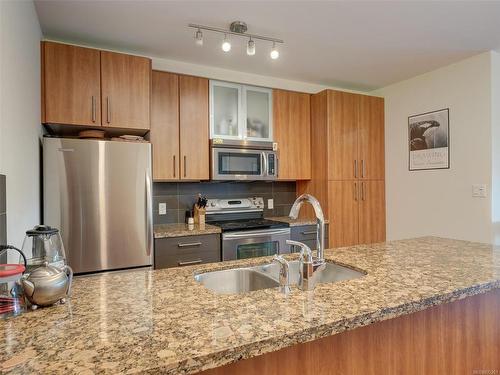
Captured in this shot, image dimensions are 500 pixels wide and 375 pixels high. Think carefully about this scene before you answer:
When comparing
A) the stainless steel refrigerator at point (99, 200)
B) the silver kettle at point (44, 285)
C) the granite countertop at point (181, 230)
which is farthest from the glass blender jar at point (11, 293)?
the granite countertop at point (181, 230)

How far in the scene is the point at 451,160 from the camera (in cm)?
301

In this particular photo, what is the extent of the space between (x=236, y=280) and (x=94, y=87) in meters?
1.86

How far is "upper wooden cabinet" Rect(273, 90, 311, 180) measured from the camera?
3.32 m

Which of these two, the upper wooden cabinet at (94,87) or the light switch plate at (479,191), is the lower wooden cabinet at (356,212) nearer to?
the light switch plate at (479,191)

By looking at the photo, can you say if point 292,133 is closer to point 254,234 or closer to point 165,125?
point 254,234

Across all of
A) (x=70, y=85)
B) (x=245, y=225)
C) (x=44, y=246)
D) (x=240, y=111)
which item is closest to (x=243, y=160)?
(x=240, y=111)

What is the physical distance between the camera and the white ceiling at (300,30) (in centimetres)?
201

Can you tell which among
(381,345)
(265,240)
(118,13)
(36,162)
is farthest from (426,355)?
(118,13)

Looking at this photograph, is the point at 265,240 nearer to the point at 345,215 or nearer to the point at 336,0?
the point at 345,215

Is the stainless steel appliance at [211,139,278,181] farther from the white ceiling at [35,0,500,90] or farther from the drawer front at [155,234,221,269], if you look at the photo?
the white ceiling at [35,0,500,90]

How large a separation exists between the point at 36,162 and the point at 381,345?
7.26 feet

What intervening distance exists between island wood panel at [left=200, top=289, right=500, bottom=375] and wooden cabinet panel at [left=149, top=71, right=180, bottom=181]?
2167 millimetres

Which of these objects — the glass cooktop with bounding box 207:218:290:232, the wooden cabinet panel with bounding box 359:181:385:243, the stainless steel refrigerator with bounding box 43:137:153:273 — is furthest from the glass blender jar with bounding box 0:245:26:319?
the wooden cabinet panel with bounding box 359:181:385:243

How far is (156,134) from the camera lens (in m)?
2.76
